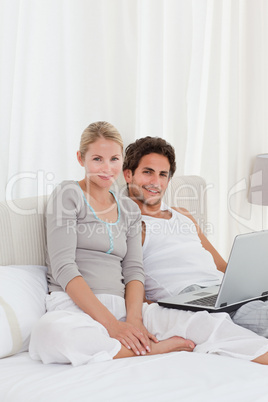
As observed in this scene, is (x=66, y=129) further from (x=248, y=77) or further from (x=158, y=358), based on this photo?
(x=248, y=77)

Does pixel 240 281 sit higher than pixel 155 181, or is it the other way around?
pixel 155 181

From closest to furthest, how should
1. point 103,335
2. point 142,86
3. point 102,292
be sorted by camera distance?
point 103,335, point 102,292, point 142,86

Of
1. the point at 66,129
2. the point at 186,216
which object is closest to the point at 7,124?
the point at 66,129

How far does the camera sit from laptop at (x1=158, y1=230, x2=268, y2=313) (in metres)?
1.57

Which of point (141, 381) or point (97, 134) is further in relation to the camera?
point (97, 134)

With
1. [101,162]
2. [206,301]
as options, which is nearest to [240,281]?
[206,301]

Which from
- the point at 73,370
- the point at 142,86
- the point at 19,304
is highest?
the point at 142,86

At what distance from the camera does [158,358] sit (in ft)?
4.71

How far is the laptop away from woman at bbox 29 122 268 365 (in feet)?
0.11

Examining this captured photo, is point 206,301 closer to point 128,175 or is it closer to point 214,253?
point 214,253

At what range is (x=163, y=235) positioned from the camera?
2100 millimetres

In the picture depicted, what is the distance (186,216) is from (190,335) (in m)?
0.78

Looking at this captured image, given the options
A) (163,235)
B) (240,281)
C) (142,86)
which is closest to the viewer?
(240,281)

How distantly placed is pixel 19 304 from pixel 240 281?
66cm
